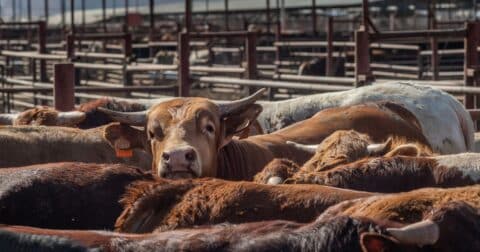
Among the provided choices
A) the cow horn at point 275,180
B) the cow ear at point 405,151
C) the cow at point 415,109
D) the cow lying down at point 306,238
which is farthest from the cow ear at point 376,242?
the cow at point 415,109

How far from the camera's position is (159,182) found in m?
4.53

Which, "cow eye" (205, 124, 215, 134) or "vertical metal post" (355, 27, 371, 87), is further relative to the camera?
"vertical metal post" (355, 27, 371, 87)

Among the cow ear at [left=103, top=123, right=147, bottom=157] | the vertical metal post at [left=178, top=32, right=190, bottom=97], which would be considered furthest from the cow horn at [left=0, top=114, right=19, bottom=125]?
the vertical metal post at [left=178, top=32, right=190, bottom=97]

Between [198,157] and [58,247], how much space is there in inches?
106

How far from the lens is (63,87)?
404 inches

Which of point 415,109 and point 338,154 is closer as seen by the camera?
point 338,154

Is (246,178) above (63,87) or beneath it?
beneath

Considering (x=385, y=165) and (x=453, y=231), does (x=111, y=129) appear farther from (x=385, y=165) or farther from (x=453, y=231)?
(x=453, y=231)

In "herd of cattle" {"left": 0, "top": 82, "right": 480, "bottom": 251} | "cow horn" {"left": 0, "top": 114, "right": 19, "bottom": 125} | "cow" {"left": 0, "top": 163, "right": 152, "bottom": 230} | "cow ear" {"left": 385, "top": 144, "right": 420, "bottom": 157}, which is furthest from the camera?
"cow horn" {"left": 0, "top": 114, "right": 19, "bottom": 125}

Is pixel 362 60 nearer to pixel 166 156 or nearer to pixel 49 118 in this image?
pixel 49 118

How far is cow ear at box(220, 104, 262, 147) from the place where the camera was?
6793 millimetres

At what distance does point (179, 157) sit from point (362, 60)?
4880 mm

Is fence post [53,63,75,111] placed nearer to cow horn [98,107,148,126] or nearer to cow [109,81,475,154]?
cow [109,81,475,154]

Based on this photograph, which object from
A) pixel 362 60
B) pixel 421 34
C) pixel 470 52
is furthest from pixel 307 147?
pixel 470 52
